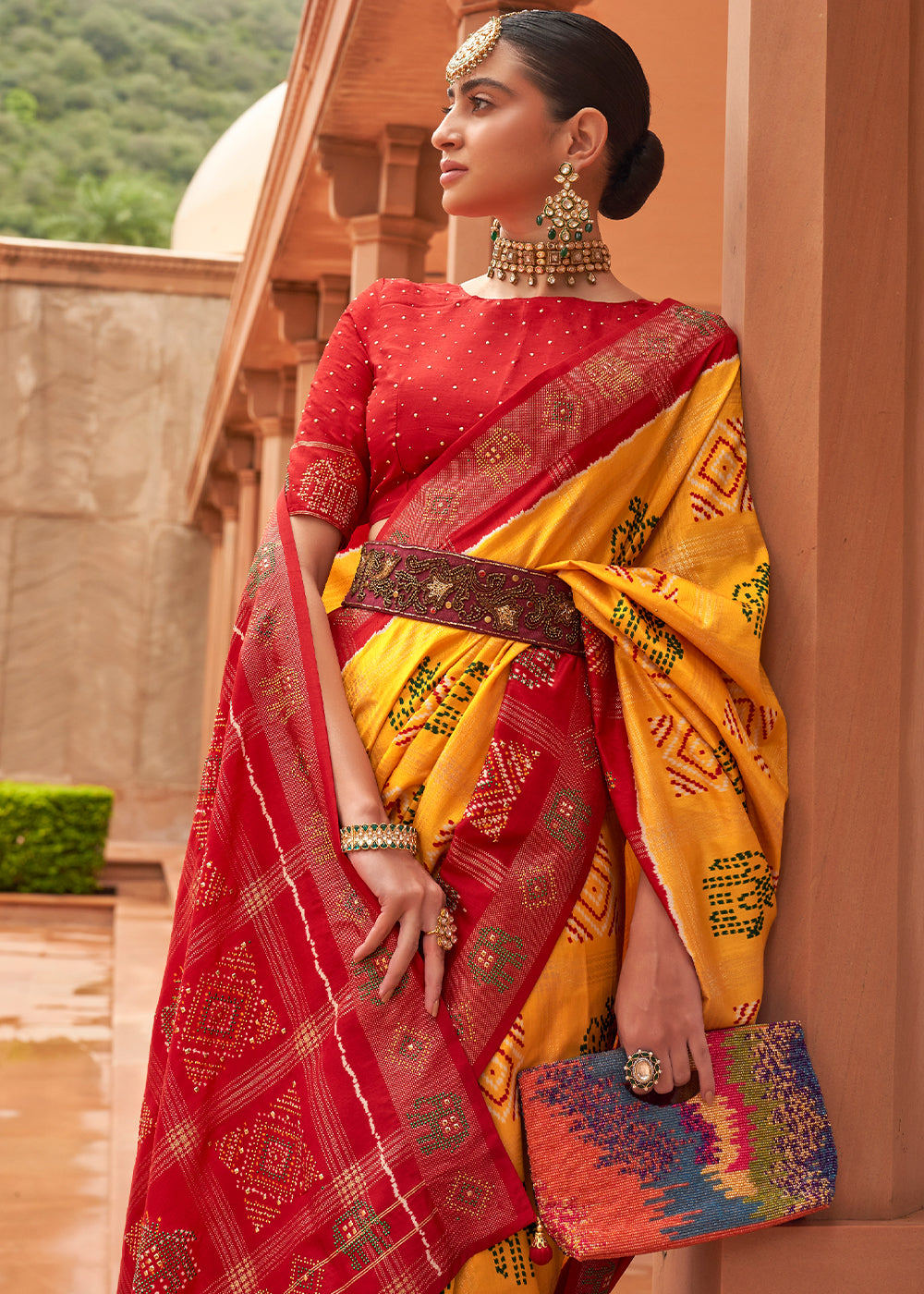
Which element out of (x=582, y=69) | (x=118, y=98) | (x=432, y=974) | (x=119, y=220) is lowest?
(x=432, y=974)

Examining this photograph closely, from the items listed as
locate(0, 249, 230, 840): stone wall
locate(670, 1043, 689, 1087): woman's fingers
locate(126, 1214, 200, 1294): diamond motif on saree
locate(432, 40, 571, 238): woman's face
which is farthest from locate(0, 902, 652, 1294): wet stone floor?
locate(0, 249, 230, 840): stone wall

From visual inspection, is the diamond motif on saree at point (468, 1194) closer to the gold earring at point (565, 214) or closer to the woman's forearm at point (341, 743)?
the woman's forearm at point (341, 743)

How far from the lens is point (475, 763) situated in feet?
5.10

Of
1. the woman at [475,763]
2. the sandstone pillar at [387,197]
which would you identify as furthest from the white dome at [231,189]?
the woman at [475,763]

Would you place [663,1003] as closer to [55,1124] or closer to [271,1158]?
[271,1158]

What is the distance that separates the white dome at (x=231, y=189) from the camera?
58.1 ft

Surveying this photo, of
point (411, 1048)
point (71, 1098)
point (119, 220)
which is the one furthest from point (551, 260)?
point (119, 220)

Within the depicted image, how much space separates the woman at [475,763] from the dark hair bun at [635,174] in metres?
0.04

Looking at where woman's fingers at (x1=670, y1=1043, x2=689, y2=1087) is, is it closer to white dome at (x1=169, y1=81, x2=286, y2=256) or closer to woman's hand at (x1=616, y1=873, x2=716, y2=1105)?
woman's hand at (x1=616, y1=873, x2=716, y2=1105)

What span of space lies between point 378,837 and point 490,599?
305 millimetres

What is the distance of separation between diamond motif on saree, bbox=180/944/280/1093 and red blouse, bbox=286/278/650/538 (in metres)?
0.56

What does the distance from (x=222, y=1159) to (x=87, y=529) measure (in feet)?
48.3

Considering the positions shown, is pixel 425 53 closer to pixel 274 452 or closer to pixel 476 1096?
pixel 476 1096

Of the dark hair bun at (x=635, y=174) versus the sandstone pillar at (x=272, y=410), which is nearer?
the dark hair bun at (x=635, y=174)
